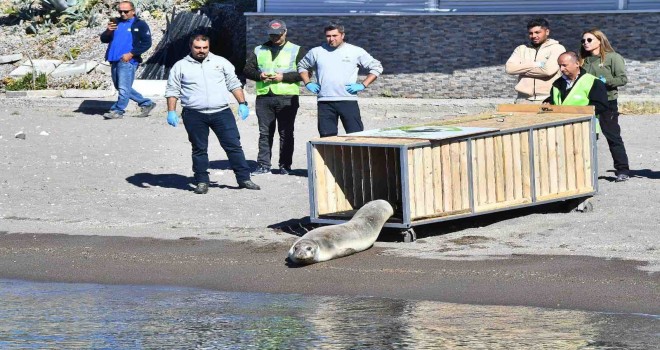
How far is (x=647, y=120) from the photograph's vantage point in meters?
19.2

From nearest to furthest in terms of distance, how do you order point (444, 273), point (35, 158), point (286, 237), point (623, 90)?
point (444, 273), point (286, 237), point (35, 158), point (623, 90)

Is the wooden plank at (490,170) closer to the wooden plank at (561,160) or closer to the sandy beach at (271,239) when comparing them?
the sandy beach at (271,239)

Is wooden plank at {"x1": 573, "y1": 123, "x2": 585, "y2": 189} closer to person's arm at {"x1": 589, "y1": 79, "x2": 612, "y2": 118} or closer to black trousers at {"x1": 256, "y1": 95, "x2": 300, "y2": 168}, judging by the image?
person's arm at {"x1": 589, "y1": 79, "x2": 612, "y2": 118}

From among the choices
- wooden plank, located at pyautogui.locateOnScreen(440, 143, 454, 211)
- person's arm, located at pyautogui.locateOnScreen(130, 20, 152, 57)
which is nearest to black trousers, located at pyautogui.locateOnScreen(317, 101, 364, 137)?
wooden plank, located at pyautogui.locateOnScreen(440, 143, 454, 211)

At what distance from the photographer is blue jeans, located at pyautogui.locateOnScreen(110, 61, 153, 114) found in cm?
1992

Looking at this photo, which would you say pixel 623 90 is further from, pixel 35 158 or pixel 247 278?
pixel 247 278

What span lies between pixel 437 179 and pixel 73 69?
46.0ft

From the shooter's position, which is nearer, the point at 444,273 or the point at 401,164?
the point at 444,273

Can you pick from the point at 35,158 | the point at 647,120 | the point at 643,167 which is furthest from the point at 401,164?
the point at 647,120

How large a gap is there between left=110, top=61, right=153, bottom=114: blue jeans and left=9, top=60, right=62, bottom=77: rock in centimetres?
406

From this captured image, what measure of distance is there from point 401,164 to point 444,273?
1259 millimetres

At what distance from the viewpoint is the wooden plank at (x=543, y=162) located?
478 inches

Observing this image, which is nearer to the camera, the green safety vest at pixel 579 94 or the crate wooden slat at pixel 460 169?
the crate wooden slat at pixel 460 169

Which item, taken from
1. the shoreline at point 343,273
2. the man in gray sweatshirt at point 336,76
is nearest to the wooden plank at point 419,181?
the shoreline at point 343,273
